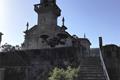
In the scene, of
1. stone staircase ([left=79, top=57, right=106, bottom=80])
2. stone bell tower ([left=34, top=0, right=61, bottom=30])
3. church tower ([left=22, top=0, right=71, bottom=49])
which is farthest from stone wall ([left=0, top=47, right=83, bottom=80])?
stone bell tower ([left=34, top=0, right=61, bottom=30])

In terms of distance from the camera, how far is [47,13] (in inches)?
1425

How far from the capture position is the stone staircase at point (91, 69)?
43.8 ft

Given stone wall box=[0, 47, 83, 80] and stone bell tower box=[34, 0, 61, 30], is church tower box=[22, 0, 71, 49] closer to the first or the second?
stone bell tower box=[34, 0, 61, 30]

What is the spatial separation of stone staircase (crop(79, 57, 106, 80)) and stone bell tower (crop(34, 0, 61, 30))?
66.6 feet

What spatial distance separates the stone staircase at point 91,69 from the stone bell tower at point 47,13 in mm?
20310

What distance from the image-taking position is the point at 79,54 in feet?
55.2

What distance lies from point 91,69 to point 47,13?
75.4 feet

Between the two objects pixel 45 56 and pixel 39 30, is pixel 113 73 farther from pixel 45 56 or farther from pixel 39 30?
pixel 39 30

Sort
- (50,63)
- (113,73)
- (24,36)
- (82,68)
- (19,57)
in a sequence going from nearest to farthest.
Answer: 1. (82,68)
2. (113,73)
3. (50,63)
4. (19,57)
5. (24,36)

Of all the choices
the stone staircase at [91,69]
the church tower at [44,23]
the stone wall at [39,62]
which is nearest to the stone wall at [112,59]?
the stone staircase at [91,69]

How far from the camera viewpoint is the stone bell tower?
35906 mm

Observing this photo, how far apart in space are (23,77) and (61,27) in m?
18.9

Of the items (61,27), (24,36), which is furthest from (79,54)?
(24,36)

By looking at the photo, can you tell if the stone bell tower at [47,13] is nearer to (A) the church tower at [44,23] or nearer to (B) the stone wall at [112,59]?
(A) the church tower at [44,23]
